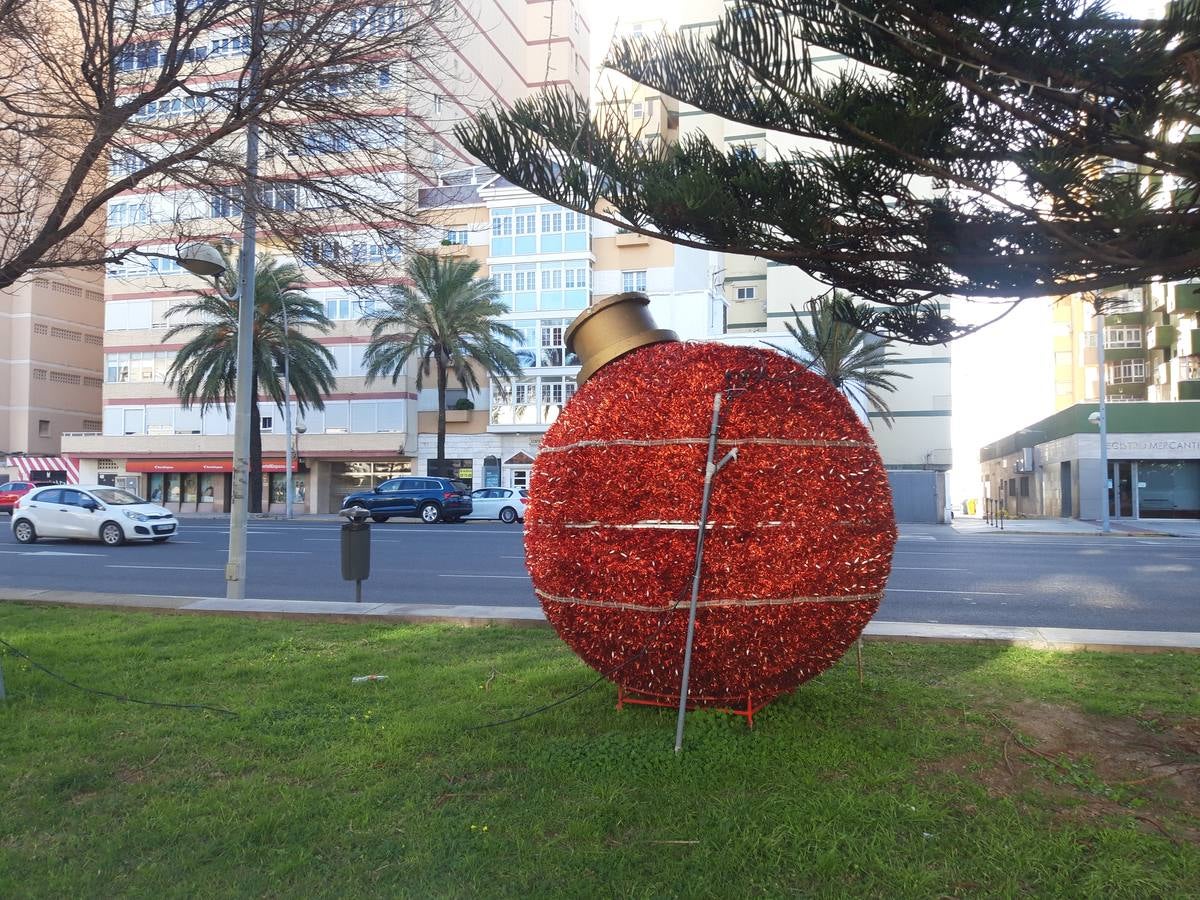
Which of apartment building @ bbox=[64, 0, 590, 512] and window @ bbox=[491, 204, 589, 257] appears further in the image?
apartment building @ bbox=[64, 0, 590, 512]

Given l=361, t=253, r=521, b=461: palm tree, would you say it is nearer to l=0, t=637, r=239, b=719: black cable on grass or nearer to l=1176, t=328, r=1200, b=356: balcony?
l=0, t=637, r=239, b=719: black cable on grass

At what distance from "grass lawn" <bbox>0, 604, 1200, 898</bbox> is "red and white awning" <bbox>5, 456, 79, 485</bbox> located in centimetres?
4498

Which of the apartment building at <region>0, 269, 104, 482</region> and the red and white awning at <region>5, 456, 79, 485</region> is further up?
the apartment building at <region>0, 269, 104, 482</region>

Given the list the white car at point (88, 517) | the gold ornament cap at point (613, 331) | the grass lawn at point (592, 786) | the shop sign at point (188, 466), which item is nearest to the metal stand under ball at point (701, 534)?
the grass lawn at point (592, 786)

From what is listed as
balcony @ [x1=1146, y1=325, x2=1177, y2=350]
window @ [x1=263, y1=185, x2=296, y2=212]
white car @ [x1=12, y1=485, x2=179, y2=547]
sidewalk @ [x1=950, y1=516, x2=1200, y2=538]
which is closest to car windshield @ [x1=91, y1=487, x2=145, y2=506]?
white car @ [x1=12, y1=485, x2=179, y2=547]

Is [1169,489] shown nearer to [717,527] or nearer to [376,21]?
[376,21]

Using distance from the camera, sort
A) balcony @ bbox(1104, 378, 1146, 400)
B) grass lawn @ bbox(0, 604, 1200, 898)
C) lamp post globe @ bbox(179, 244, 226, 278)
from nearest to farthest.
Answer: grass lawn @ bbox(0, 604, 1200, 898), lamp post globe @ bbox(179, 244, 226, 278), balcony @ bbox(1104, 378, 1146, 400)

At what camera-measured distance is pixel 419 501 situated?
98.5 feet

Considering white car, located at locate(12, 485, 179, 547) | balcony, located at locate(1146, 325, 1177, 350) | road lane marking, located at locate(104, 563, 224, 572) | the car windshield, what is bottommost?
road lane marking, located at locate(104, 563, 224, 572)

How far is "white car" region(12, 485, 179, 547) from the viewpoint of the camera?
18.5m

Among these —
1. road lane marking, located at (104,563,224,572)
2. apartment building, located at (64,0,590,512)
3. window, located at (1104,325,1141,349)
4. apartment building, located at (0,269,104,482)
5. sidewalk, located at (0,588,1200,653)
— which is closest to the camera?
sidewalk, located at (0,588,1200,653)

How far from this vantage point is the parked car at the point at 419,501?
3000 centimetres

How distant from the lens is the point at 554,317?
136ft

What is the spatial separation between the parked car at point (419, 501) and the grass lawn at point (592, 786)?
78.9 feet
